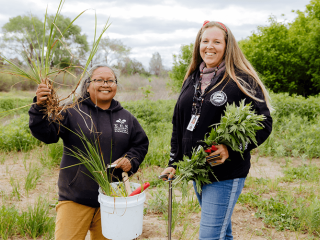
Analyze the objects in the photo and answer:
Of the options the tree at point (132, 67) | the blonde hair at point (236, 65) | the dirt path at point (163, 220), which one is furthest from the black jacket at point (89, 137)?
the tree at point (132, 67)

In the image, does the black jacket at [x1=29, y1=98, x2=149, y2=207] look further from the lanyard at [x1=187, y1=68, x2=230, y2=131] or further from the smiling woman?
the lanyard at [x1=187, y1=68, x2=230, y2=131]

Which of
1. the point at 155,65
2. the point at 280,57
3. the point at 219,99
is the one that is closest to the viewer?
the point at 219,99

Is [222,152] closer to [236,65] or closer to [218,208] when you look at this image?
[218,208]

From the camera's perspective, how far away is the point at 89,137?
215 centimetres

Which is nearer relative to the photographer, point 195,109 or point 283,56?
point 195,109

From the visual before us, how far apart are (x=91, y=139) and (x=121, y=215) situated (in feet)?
2.35

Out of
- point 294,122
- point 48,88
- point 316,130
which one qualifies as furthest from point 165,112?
point 48,88

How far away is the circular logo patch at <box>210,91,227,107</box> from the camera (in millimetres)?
1923

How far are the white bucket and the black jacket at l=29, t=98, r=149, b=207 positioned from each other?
16.5 inches

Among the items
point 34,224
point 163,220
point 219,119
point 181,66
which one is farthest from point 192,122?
point 181,66

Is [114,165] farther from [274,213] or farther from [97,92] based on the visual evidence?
[274,213]

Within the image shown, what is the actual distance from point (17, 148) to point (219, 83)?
20.4 ft

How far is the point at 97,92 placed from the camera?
224 centimetres

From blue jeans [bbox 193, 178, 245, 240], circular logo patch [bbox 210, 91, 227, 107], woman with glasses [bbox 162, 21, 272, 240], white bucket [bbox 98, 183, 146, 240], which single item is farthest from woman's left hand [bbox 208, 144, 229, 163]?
white bucket [bbox 98, 183, 146, 240]
